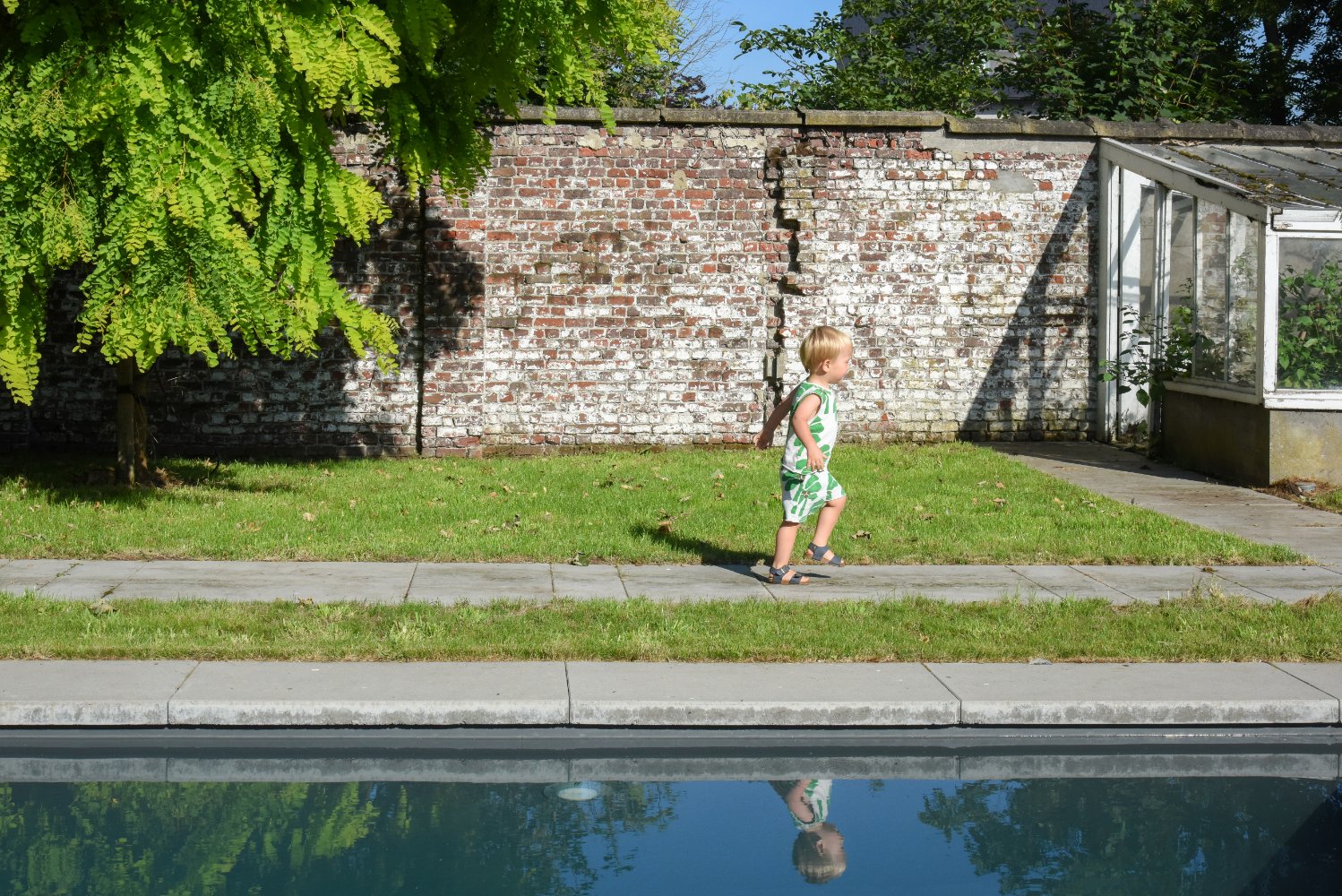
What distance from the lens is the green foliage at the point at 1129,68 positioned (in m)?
17.6

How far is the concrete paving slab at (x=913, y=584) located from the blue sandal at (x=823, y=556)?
0.20 ft

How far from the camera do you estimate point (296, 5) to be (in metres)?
9.27

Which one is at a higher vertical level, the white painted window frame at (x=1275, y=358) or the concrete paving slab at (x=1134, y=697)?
the white painted window frame at (x=1275, y=358)

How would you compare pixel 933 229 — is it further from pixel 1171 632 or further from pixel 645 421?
pixel 1171 632

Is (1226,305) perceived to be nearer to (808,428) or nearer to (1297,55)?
(808,428)

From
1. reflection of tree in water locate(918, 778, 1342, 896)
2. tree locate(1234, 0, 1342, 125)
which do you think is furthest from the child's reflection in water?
tree locate(1234, 0, 1342, 125)

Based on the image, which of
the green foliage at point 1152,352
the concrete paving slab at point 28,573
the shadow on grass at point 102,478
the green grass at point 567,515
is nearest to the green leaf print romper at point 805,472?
the green grass at point 567,515

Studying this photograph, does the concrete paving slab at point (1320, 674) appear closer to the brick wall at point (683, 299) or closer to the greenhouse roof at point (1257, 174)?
the greenhouse roof at point (1257, 174)

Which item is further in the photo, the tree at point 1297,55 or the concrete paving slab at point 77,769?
the tree at point 1297,55

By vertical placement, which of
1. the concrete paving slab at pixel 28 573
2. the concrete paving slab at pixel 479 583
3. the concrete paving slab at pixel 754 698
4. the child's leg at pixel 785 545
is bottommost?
the concrete paving slab at pixel 754 698

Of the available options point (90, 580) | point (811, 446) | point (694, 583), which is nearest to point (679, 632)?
point (694, 583)

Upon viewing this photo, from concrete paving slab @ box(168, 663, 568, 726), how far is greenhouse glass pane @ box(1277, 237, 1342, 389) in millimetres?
8751

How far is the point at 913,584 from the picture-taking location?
26.7 ft

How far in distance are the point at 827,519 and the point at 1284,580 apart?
2815mm
